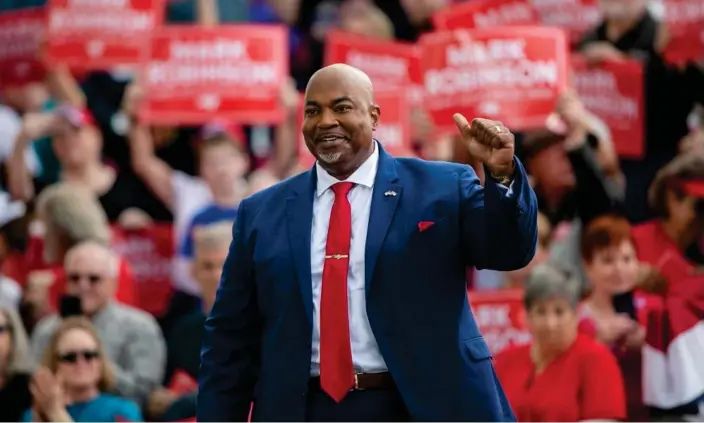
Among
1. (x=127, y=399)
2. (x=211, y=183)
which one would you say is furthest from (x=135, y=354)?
(x=211, y=183)

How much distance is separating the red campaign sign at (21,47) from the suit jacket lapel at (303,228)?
20.0 feet

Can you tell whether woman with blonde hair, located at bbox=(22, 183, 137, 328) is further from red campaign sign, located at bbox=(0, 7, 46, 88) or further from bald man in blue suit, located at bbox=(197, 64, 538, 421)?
bald man in blue suit, located at bbox=(197, 64, 538, 421)

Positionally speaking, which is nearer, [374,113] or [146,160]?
[374,113]

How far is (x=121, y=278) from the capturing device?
7.82 metres

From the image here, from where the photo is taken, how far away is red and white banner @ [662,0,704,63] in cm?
789

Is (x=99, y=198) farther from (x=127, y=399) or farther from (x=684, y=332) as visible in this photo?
(x=684, y=332)

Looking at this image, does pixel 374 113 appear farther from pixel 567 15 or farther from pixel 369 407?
pixel 567 15

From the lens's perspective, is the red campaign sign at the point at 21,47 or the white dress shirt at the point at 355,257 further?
the red campaign sign at the point at 21,47

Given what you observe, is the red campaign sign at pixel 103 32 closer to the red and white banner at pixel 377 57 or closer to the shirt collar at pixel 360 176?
the red and white banner at pixel 377 57

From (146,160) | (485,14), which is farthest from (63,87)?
(485,14)

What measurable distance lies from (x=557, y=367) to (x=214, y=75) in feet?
10.6

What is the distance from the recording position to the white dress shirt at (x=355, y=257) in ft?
12.9

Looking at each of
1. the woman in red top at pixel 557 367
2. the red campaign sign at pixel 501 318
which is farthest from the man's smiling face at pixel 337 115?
the red campaign sign at pixel 501 318

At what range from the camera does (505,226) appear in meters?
3.80
